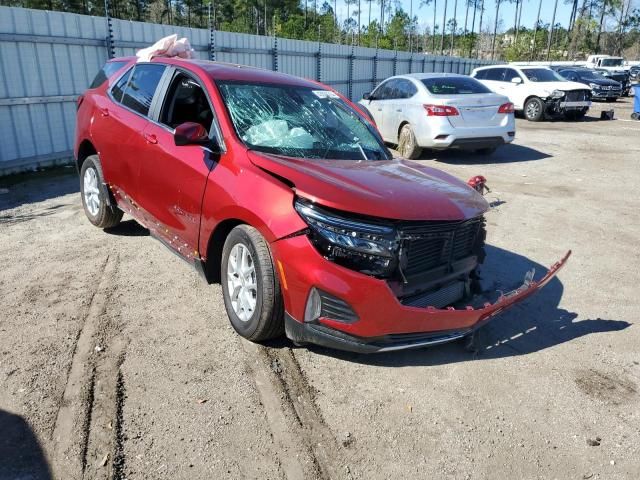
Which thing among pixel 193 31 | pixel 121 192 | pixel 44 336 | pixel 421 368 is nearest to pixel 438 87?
pixel 193 31

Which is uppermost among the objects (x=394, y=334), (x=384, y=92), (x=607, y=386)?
(x=384, y=92)

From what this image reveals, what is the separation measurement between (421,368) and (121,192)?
3.16 meters

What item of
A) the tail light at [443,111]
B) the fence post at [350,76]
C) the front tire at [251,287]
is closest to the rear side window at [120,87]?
the front tire at [251,287]

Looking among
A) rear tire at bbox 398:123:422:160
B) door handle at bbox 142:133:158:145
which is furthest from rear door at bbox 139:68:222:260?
rear tire at bbox 398:123:422:160

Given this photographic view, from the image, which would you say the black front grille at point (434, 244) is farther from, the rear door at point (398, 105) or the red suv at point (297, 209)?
the rear door at point (398, 105)

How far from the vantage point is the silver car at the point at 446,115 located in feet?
31.3

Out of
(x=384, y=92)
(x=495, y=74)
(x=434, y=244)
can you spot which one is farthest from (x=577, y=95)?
(x=434, y=244)

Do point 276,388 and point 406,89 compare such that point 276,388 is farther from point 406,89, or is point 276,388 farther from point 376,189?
point 406,89

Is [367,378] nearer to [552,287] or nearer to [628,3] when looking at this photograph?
[552,287]

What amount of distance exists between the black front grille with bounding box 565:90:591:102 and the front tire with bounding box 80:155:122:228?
630 inches

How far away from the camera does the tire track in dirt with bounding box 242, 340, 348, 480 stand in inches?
96.8

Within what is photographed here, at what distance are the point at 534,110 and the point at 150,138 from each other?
1603 centimetres

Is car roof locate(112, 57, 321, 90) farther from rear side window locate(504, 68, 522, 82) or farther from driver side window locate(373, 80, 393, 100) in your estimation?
rear side window locate(504, 68, 522, 82)

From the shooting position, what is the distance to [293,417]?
279 centimetres
